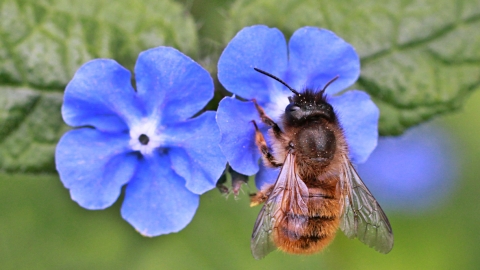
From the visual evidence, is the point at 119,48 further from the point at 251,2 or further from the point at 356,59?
the point at 356,59

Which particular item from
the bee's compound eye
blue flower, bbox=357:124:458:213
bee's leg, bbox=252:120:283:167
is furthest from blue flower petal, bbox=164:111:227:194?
blue flower, bbox=357:124:458:213

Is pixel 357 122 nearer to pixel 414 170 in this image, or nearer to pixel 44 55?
pixel 44 55

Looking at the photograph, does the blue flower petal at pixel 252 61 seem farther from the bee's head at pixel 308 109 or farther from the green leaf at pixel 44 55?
the green leaf at pixel 44 55

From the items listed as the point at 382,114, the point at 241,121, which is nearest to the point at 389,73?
the point at 382,114

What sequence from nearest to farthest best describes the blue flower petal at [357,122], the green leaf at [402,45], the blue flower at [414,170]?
the blue flower petal at [357,122]
the green leaf at [402,45]
the blue flower at [414,170]

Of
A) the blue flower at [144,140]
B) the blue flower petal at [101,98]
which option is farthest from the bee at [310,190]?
the blue flower petal at [101,98]

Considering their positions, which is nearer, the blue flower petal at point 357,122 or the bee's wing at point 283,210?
the bee's wing at point 283,210

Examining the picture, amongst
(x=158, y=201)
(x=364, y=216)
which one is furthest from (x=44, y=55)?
(x=364, y=216)

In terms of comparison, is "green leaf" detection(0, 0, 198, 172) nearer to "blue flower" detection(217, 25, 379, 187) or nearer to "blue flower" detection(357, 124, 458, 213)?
"blue flower" detection(217, 25, 379, 187)
